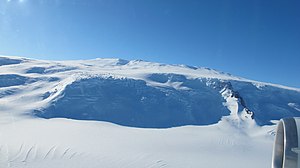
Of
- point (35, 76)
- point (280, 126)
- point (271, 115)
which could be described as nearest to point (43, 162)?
point (280, 126)

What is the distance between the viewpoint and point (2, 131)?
1373 inches

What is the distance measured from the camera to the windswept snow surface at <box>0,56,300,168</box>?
97.2 ft

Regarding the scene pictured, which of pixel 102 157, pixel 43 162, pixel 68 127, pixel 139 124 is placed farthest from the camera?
pixel 139 124

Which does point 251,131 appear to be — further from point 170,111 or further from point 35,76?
point 35,76

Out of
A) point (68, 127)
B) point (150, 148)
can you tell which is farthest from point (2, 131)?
point (150, 148)

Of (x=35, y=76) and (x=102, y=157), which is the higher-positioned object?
(x=35, y=76)

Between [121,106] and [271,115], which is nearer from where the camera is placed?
[121,106]

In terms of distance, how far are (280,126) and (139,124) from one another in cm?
4755

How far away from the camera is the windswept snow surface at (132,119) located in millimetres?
29641

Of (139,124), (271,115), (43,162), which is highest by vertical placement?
(271,115)

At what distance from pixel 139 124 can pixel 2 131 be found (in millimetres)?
19653

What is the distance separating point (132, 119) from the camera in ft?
165

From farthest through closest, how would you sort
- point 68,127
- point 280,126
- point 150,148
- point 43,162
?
point 68,127 < point 150,148 < point 43,162 < point 280,126

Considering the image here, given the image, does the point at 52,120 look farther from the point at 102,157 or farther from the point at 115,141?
the point at 102,157
